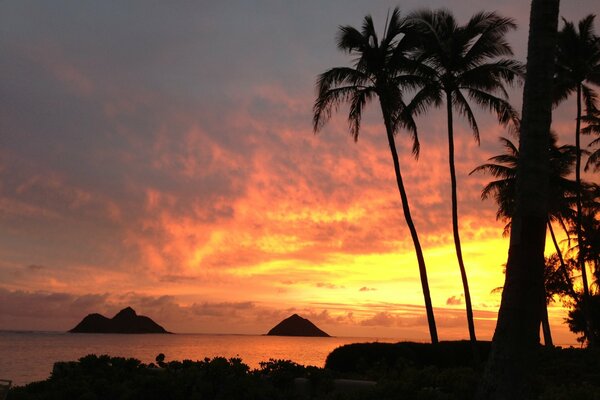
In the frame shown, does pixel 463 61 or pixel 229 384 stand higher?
pixel 463 61

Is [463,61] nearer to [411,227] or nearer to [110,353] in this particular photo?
[411,227]

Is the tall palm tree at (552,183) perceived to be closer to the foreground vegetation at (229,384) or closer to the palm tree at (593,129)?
the palm tree at (593,129)

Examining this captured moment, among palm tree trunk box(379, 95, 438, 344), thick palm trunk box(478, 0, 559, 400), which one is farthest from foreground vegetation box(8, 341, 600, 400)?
palm tree trunk box(379, 95, 438, 344)

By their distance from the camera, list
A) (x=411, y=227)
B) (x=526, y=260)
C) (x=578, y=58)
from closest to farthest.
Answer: (x=526, y=260) → (x=411, y=227) → (x=578, y=58)

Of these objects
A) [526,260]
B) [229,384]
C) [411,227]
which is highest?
[411,227]

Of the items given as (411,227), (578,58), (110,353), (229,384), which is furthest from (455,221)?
(110,353)

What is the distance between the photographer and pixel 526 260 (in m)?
7.93

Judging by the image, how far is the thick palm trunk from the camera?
779 centimetres

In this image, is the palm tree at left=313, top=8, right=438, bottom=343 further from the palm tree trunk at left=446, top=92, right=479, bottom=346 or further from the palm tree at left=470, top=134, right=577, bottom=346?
the palm tree at left=470, top=134, right=577, bottom=346

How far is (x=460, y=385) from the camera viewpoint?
968 centimetres

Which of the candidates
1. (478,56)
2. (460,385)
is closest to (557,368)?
(478,56)

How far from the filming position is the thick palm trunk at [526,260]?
25.5 feet

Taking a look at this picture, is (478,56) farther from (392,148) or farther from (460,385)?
(460,385)

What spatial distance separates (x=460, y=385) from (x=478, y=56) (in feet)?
58.3
